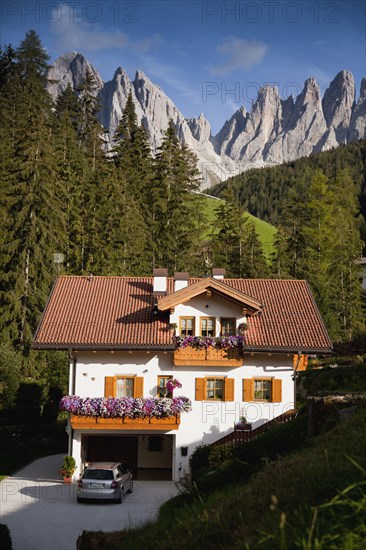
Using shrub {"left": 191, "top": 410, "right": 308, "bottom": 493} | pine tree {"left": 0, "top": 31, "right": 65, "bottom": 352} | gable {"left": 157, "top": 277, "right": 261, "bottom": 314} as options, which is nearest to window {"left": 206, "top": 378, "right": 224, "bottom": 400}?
gable {"left": 157, "top": 277, "right": 261, "bottom": 314}

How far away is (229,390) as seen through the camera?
971 inches

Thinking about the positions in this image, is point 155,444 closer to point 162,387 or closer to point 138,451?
point 138,451

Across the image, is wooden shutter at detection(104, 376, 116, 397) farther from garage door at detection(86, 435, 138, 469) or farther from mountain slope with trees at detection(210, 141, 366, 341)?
mountain slope with trees at detection(210, 141, 366, 341)


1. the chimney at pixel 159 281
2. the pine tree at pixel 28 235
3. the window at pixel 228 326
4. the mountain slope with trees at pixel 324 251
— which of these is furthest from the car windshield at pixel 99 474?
the mountain slope with trees at pixel 324 251

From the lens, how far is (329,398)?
13.5m

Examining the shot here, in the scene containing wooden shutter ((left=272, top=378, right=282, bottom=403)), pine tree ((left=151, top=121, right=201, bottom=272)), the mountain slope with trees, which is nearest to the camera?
wooden shutter ((left=272, top=378, right=282, bottom=403))

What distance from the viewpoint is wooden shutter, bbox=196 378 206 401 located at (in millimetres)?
24594

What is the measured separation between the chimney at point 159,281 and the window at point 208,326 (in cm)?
268

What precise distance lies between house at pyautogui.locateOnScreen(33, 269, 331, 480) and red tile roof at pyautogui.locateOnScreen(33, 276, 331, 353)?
2.4 inches

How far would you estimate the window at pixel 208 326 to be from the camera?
25516 mm

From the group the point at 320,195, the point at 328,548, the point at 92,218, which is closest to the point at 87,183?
the point at 92,218

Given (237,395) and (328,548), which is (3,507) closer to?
(237,395)

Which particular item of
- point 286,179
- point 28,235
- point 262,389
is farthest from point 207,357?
point 286,179

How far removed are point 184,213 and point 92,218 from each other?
7.63 metres
